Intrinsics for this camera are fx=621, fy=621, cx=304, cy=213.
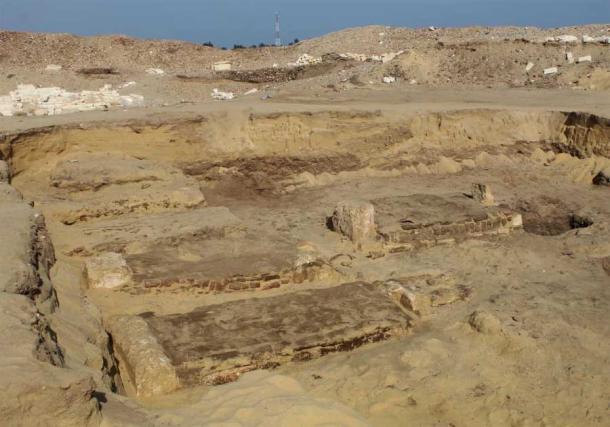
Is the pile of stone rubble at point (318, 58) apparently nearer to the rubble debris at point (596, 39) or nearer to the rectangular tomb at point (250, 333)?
the rubble debris at point (596, 39)

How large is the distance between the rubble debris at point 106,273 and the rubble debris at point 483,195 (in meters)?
5.53

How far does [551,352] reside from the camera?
5.50 metres

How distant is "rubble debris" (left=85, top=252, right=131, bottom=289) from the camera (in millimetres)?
6543

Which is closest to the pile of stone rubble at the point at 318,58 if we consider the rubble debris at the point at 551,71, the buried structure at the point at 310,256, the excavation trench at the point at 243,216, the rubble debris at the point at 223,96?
the rubble debris at the point at 223,96

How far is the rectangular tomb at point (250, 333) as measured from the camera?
5.07 m

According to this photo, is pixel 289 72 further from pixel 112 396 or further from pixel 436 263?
pixel 112 396

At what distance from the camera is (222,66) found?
23297mm

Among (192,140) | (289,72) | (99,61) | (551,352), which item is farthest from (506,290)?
(99,61)

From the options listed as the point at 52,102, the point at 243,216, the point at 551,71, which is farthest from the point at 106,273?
the point at 551,71

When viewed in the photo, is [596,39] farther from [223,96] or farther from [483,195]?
[483,195]

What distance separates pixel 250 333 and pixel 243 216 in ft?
13.0

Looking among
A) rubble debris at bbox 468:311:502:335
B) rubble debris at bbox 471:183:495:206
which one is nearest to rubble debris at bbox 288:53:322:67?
rubble debris at bbox 471:183:495:206

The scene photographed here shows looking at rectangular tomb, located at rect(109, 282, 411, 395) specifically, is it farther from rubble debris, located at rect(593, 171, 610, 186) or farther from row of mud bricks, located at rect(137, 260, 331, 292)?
rubble debris, located at rect(593, 171, 610, 186)

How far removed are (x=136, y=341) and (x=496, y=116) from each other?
361 inches
